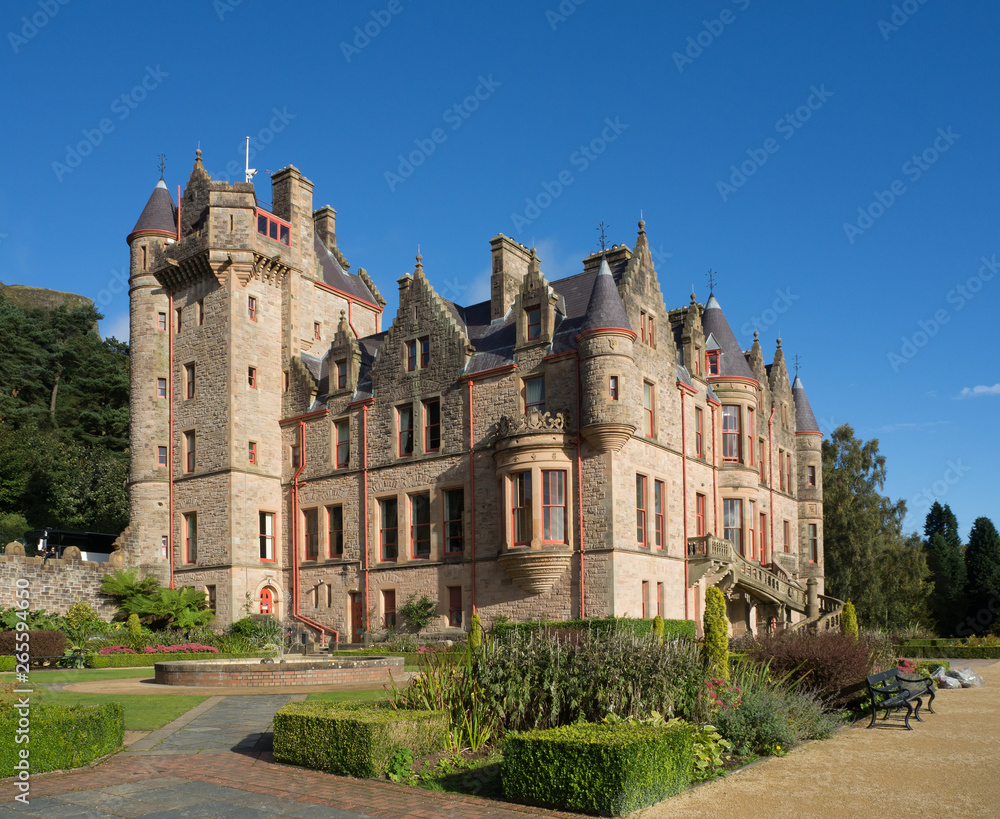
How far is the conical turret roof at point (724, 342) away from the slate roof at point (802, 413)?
7734 mm

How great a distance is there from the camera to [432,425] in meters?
34.6

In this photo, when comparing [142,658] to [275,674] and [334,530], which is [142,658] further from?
[275,674]

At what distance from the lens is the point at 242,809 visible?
9.16 metres

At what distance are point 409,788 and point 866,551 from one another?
1876 inches

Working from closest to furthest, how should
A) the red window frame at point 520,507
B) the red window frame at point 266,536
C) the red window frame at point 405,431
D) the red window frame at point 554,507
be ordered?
the red window frame at point 554,507 → the red window frame at point 520,507 → the red window frame at point 405,431 → the red window frame at point 266,536

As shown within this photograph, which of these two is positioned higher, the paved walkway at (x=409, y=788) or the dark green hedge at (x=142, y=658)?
the paved walkway at (x=409, y=788)

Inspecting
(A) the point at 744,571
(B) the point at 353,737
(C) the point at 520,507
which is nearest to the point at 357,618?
(C) the point at 520,507

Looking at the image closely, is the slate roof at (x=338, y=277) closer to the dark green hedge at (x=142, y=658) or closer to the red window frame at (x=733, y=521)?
the dark green hedge at (x=142, y=658)

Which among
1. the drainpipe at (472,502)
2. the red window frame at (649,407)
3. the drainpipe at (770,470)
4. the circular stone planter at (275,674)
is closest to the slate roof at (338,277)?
the drainpipe at (472,502)

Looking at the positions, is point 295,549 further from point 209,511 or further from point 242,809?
point 242,809

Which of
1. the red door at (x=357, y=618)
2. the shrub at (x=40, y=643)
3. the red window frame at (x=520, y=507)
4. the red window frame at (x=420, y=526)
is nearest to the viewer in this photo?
the shrub at (x=40, y=643)

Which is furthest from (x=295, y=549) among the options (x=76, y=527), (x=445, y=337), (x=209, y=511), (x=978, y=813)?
(x=978, y=813)

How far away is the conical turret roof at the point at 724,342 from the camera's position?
3891 cm

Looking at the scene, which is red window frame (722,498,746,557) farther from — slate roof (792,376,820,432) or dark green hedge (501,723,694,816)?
dark green hedge (501,723,694,816)
